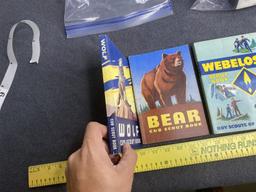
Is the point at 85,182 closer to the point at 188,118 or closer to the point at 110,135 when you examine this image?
the point at 110,135

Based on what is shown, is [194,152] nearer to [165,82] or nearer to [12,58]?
[165,82]

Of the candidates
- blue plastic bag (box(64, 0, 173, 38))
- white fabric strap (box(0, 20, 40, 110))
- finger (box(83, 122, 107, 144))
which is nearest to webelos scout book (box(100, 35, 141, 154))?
finger (box(83, 122, 107, 144))

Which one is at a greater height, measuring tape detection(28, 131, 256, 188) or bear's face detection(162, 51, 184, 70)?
bear's face detection(162, 51, 184, 70)

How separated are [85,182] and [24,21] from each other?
59cm

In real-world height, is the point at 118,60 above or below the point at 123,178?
above

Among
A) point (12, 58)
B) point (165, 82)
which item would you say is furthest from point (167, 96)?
point (12, 58)

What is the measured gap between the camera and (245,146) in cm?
62

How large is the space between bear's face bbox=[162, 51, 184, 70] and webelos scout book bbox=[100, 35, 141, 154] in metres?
0.11

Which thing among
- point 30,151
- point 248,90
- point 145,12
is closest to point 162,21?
point 145,12

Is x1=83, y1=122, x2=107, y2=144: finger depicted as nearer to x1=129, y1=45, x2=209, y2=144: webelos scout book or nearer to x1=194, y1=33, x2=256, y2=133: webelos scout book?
x1=129, y1=45, x2=209, y2=144: webelos scout book

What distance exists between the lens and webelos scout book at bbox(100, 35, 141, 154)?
1.98 feet

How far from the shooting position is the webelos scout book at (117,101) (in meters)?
0.60

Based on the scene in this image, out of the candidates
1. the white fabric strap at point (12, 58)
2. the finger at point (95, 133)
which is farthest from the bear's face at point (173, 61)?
the white fabric strap at point (12, 58)

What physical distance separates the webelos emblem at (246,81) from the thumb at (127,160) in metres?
0.31
